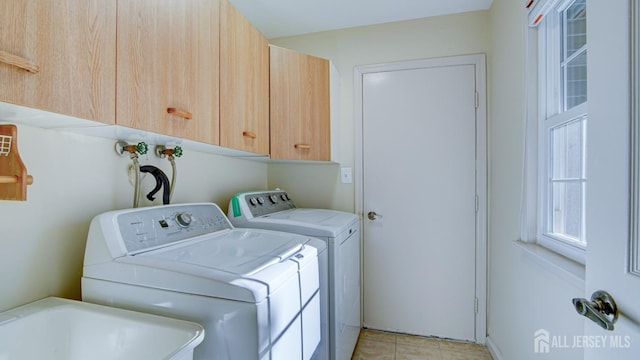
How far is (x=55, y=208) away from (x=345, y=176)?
181cm

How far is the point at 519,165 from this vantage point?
158 centimetres

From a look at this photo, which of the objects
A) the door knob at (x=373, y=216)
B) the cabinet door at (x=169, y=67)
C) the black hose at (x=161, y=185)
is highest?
the cabinet door at (x=169, y=67)

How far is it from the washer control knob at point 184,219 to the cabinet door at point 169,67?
348 mm

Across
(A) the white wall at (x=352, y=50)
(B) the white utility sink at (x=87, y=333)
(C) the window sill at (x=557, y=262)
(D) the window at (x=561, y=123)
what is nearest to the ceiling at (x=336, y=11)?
(A) the white wall at (x=352, y=50)

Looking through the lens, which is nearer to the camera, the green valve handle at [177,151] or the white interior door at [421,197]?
the green valve handle at [177,151]

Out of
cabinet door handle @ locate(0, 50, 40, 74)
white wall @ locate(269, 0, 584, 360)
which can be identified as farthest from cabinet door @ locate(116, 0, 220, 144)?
white wall @ locate(269, 0, 584, 360)

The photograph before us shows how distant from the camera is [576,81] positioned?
1.28 metres

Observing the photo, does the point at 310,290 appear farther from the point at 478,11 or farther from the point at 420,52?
the point at 478,11

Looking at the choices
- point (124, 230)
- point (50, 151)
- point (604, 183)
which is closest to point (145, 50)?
point (50, 151)

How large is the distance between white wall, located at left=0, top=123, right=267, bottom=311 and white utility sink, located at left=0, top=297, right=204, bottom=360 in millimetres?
122

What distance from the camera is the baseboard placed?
191cm

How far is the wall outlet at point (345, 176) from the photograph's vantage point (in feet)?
7.87

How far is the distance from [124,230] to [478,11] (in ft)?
8.54

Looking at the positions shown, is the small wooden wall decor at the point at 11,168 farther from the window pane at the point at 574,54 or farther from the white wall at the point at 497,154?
the window pane at the point at 574,54
